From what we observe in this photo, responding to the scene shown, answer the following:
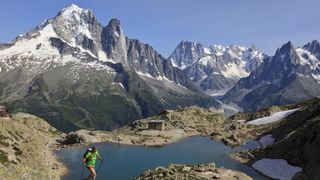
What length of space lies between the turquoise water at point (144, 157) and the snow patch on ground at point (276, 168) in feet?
6.29

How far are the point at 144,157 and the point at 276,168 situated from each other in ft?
135

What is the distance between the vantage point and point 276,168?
9125 centimetres

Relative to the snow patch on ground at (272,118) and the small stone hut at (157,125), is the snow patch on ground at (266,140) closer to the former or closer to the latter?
the snow patch on ground at (272,118)

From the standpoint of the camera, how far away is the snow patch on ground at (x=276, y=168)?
85062 mm

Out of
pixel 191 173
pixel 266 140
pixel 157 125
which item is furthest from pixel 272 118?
pixel 191 173

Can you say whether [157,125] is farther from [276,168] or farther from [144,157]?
[276,168]

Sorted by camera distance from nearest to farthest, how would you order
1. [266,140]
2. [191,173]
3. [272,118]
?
[191,173], [266,140], [272,118]

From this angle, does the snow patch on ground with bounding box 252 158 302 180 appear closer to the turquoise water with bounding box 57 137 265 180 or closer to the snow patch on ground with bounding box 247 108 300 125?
the turquoise water with bounding box 57 137 265 180

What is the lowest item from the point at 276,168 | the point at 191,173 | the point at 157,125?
the point at 191,173

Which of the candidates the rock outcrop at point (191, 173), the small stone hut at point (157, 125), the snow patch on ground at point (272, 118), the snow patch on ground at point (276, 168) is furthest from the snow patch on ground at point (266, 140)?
the rock outcrop at point (191, 173)

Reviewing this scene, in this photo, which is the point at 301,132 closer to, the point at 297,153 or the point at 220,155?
the point at 297,153

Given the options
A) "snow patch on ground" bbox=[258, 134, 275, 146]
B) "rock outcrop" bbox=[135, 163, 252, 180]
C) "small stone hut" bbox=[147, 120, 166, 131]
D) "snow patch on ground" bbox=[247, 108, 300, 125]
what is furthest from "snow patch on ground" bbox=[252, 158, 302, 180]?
"snow patch on ground" bbox=[247, 108, 300, 125]

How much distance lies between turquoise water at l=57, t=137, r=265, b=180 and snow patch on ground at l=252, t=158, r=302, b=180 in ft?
6.29

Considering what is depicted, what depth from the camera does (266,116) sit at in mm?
193250
